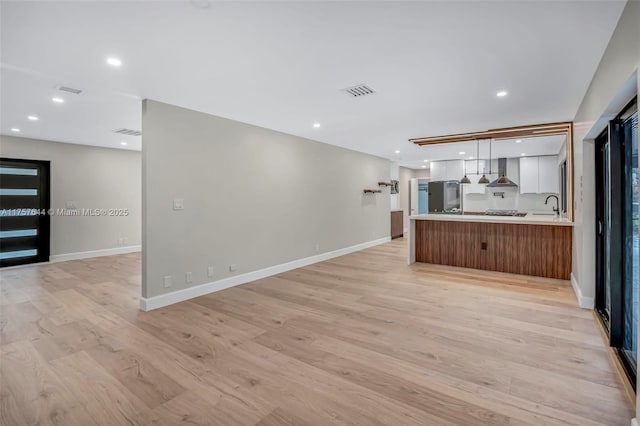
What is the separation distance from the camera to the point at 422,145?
6762mm

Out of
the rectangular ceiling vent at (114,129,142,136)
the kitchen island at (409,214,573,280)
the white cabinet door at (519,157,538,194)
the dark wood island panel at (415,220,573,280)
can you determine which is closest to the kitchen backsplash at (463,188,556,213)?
the white cabinet door at (519,157,538,194)

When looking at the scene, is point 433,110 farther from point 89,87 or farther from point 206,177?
point 89,87

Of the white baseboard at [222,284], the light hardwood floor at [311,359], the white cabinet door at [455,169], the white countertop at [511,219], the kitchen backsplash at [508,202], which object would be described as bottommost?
the light hardwood floor at [311,359]

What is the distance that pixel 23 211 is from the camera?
612 centimetres

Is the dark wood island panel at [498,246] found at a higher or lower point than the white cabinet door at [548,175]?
lower

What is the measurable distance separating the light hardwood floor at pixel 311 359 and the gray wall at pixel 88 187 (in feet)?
8.38

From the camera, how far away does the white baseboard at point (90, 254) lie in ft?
21.3

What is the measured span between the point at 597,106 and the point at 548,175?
6057mm

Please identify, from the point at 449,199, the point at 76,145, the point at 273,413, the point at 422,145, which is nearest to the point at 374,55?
the point at 273,413

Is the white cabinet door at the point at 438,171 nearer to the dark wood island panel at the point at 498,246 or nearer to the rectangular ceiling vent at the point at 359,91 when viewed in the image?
the dark wood island panel at the point at 498,246

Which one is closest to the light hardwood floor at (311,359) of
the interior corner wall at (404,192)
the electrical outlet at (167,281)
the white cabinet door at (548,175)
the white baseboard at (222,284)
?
the white baseboard at (222,284)

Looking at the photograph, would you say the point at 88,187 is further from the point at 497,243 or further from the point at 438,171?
the point at 438,171

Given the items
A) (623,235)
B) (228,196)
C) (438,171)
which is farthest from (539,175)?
(228,196)

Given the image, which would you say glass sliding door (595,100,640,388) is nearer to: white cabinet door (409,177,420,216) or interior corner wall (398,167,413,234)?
interior corner wall (398,167,413,234)
